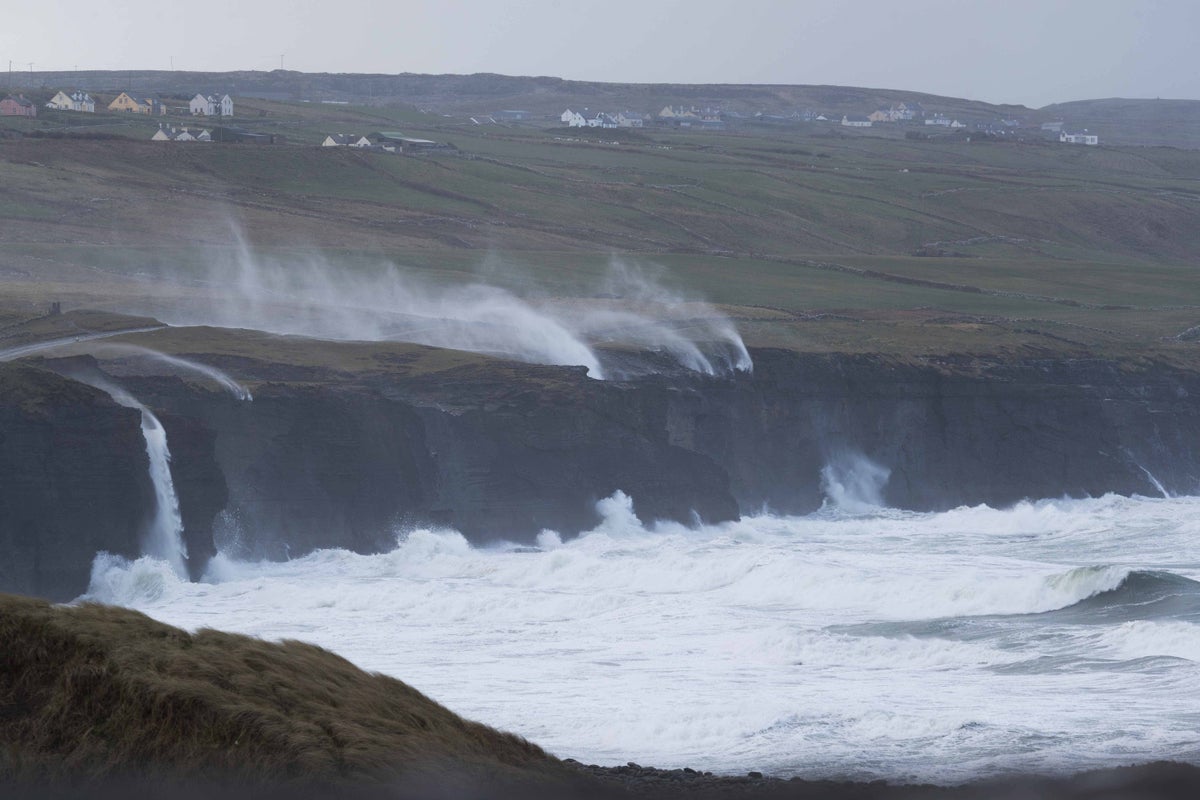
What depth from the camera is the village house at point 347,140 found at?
438 feet

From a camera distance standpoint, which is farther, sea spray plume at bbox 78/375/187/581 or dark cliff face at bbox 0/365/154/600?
sea spray plume at bbox 78/375/187/581

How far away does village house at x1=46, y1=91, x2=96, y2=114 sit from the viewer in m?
155

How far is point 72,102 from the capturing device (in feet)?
518

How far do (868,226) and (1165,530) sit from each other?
239 ft

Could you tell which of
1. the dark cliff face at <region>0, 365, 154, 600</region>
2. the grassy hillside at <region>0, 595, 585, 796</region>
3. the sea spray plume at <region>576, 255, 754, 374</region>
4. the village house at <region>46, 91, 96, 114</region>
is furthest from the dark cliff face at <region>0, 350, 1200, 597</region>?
the village house at <region>46, 91, 96, 114</region>

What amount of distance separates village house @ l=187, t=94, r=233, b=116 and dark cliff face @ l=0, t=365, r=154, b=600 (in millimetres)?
123161

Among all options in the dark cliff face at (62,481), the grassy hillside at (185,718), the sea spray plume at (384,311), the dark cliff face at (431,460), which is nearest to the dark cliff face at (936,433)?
the dark cliff face at (431,460)

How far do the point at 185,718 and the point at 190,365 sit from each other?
121ft

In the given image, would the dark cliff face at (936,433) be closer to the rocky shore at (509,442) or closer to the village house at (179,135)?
the rocky shore at (509,442)

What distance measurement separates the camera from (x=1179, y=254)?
429 feet

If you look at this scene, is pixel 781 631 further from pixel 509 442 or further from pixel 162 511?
pixel 509 442

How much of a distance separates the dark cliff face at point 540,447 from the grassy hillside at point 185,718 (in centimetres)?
2482

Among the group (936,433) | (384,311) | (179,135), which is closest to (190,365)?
(384,311)

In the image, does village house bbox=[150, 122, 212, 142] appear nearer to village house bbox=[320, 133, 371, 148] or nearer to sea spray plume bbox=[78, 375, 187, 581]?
village house bbox=[320, 133, 371, 148]
